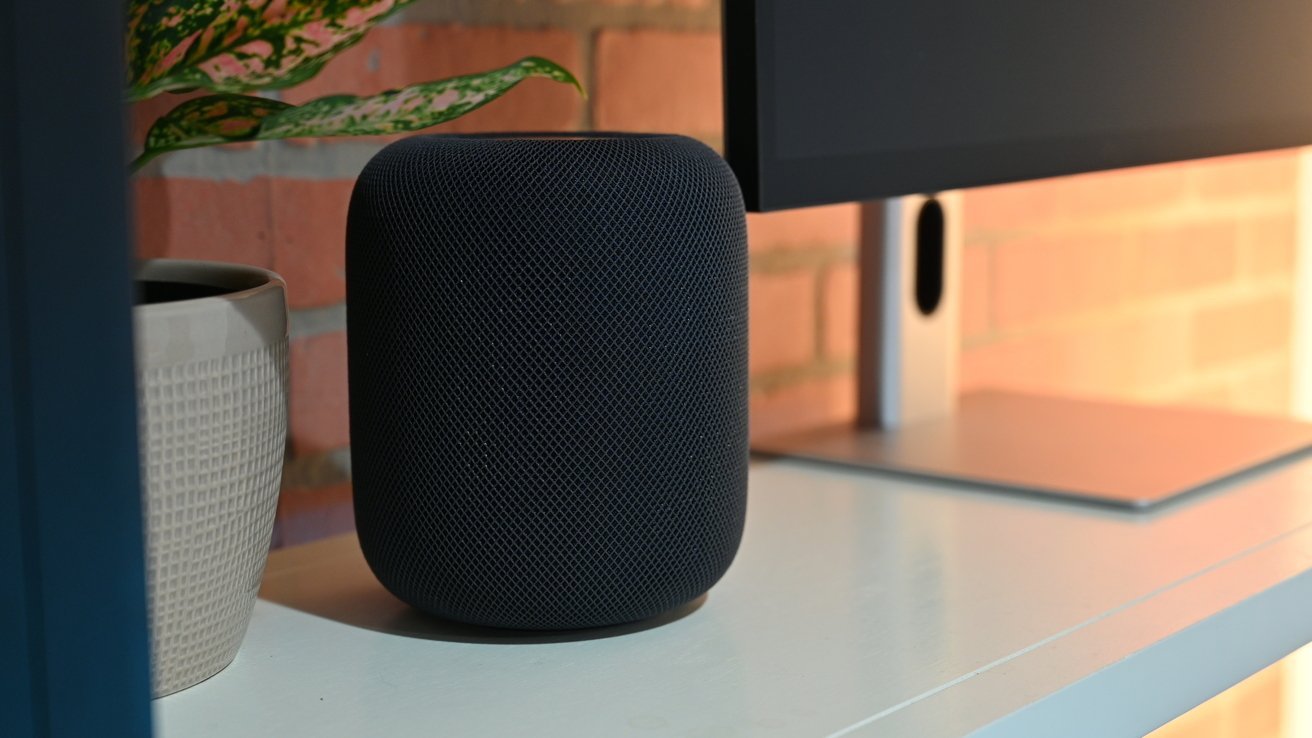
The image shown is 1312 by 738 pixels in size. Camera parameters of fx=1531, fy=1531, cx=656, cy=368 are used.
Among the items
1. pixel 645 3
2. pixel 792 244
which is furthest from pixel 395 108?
pixel 792 244

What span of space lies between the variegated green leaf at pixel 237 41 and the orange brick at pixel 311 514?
272 millimetres

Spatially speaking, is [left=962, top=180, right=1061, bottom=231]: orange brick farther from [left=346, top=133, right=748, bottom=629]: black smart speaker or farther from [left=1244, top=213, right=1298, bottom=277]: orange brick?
[left=346, top=133, right=748, bottom=629]: black smart speaker

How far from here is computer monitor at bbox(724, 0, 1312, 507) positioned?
0.62m

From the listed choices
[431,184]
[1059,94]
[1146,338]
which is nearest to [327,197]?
[431,184]

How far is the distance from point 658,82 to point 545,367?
1.48 feet

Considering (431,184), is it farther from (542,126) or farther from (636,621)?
(542,126)

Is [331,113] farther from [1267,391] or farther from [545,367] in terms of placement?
[1267,391]

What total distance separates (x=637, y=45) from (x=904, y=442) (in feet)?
0.92

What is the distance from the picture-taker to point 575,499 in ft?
1.71

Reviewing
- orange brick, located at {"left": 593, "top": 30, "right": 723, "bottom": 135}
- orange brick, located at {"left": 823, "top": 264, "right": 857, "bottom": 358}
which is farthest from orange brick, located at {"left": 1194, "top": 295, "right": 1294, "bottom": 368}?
orange brick, located at {"left": 593, "top": 30, "right": 723, "bottom": 135}

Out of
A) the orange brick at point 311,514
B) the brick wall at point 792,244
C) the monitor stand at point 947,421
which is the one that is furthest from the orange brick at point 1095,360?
the orange brick at point 311,514

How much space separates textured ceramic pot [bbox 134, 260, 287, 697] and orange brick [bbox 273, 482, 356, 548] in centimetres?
23

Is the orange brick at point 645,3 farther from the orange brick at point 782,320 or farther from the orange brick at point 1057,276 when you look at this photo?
the orange brick at point 1057,276

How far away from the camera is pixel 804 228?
103cm
